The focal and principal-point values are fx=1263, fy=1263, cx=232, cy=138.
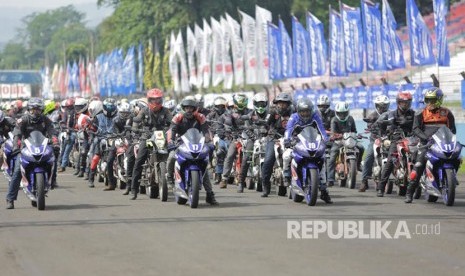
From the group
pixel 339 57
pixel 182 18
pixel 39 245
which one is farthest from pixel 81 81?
Answer: pixel 39 245

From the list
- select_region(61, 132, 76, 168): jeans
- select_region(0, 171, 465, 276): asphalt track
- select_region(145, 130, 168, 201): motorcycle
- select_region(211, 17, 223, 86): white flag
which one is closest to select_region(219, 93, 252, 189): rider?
select_region(145, 130, 168, 201): motorcycle

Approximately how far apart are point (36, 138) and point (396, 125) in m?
5.99

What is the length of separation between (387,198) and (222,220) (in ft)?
16.1

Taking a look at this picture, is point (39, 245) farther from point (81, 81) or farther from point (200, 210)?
point (81, 81)

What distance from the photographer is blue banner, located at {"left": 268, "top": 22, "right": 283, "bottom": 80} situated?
53469mm

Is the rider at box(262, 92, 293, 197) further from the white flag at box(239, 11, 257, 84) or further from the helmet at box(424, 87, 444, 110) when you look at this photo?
the white flag at box(239, 11, 257, 84)

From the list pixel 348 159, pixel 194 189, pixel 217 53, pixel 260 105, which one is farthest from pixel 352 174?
pixel 217 53

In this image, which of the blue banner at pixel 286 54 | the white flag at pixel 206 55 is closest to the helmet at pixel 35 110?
the blue banner at pixel 286 54

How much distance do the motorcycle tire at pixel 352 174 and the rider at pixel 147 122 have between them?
4.10 metres

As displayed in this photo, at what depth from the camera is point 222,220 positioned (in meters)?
A: 16.0

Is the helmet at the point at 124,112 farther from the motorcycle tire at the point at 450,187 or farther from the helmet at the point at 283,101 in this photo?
the motorcycle tire at the point at 450,187

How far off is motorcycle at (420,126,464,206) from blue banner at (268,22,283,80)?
3487 centimetres

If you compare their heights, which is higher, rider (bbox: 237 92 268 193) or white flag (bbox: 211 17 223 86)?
white flag (bbox: 211 17 223 86)

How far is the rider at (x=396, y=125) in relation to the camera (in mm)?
20328
